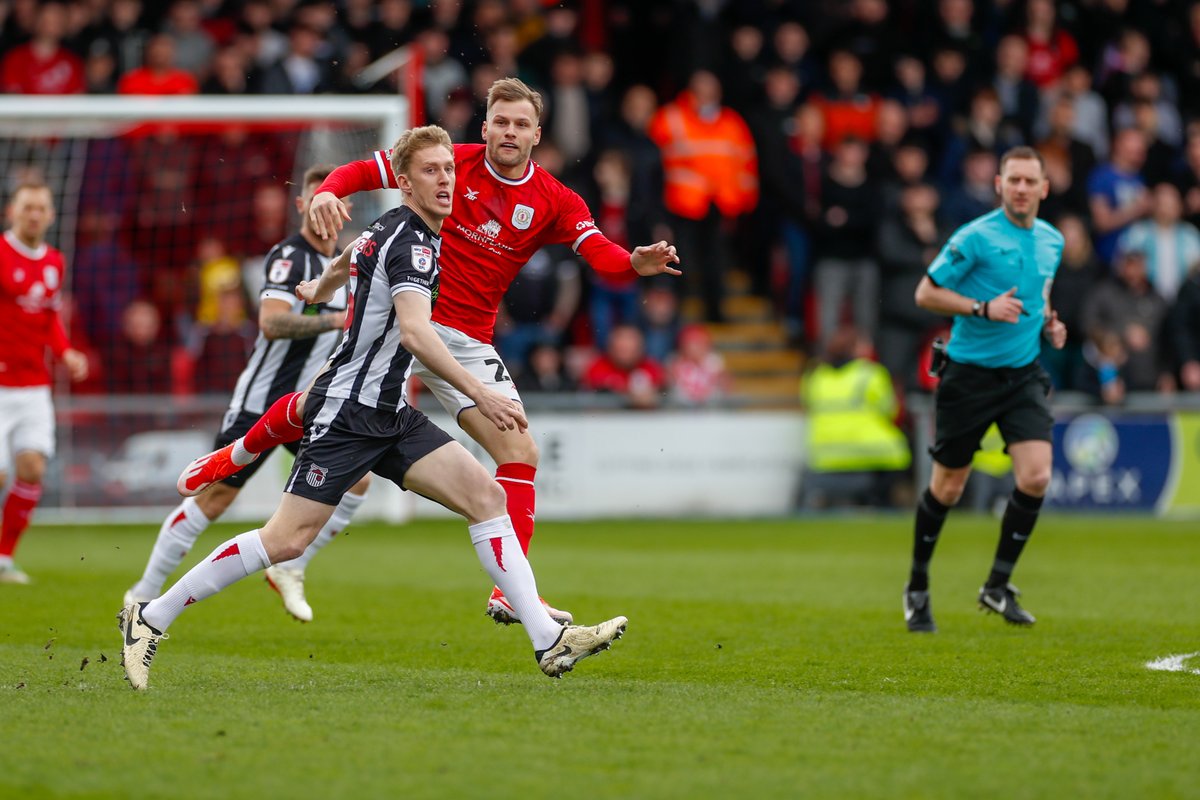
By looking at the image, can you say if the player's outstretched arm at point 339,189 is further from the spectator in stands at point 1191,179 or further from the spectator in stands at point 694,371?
the spectator in stands at point 1191,179

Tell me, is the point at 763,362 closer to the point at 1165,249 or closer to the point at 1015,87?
the point at 1015,87

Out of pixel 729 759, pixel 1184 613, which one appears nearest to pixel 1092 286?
pixel 1184 613

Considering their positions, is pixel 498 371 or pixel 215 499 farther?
pixel 215 499

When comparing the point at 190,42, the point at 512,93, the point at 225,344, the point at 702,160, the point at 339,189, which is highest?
→ the point at 190,42

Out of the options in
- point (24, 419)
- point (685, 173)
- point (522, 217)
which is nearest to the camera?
point (522, 217)

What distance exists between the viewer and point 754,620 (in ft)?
30.2

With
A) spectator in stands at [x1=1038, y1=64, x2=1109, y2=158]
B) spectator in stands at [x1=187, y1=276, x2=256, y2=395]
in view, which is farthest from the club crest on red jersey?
spectator in stands at [x1=1038, y1=64, x2=1109, y2=158]

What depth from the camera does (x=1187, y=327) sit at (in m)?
19.0

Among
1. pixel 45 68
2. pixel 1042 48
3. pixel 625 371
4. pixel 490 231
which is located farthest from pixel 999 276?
pixel 1042 48

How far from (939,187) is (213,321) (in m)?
8.54

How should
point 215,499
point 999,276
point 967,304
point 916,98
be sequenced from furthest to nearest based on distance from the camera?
point 916,98
point 999,276
point 215,499
point 967,304

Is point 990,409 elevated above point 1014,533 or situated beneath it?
elevated above

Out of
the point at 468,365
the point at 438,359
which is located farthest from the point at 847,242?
the point at 438,359

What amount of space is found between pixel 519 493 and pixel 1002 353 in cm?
280
